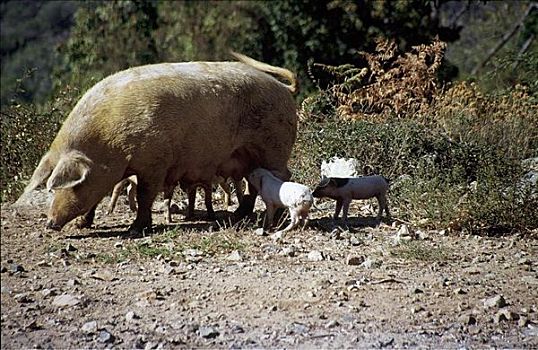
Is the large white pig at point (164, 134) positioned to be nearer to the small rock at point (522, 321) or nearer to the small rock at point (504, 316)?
the small rock at point (504, 316)

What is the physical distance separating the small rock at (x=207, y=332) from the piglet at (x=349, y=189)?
9.95 feet

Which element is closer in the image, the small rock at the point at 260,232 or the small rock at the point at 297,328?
the small rock at the point at 297,328

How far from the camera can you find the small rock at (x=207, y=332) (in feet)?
15.6

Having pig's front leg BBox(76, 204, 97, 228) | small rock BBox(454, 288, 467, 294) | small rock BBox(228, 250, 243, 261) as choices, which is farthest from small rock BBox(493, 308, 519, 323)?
pig's front leg BBox(76, 204, 97, 228)

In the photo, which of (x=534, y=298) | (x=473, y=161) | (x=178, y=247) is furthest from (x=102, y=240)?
(x=473, y=161)

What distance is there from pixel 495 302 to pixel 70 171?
313 centimetres

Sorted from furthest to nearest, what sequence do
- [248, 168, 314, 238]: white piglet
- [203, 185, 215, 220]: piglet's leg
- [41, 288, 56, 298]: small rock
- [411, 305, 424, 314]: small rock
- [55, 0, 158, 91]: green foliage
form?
[55, 0, 158, 91]: green foliage
[203, 185, 215, 220]: piglet's leg
[248, 168, 314, 238]: white piglet
[411, 305, 424, 314]: small rock
[41, 288, 56, 298]: small rock

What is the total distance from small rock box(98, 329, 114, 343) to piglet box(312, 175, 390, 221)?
3.64 meters

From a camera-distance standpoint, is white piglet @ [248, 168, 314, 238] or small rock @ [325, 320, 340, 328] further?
white piglet @ [248, 168, 314, 238]

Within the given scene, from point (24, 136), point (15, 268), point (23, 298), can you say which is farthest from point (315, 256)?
point (15, 268)

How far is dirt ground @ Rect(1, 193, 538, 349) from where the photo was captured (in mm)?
4156

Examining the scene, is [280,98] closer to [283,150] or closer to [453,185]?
[283,150]

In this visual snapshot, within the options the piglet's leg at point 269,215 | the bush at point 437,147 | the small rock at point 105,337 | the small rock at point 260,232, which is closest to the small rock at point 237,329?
the small rock at point 105,337

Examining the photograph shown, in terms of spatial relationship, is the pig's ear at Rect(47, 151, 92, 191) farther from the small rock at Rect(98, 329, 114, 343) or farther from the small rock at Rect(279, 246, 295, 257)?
the small rock at Rect(98, 329, 114, 343)
